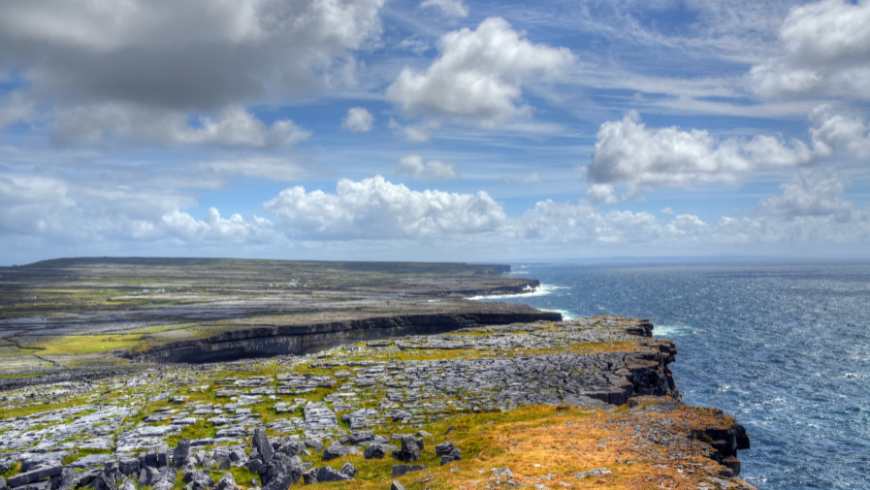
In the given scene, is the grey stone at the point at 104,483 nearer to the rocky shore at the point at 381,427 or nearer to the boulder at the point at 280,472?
the rocky shore at the point at 381,427

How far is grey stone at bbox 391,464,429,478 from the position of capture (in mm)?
28938

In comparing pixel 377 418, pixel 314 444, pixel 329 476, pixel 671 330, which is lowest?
pixel 671 330

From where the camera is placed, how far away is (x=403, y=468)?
95.9ft

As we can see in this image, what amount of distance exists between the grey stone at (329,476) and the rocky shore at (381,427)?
7cm

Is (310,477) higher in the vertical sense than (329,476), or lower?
lower

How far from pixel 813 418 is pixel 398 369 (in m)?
47.1

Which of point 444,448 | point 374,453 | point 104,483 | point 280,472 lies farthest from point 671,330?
point 104,483

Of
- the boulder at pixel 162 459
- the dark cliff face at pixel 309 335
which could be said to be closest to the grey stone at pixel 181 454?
the boulder at pixel 162 459

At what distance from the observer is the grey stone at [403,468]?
94.9ft

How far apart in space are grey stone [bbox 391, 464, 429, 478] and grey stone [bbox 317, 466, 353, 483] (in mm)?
2529

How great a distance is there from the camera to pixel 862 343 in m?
94.3

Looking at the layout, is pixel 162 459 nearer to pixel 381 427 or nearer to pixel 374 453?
pixel 374 453

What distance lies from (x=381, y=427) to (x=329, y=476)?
13.1 m

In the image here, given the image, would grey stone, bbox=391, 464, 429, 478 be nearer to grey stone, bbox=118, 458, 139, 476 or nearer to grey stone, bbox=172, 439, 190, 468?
grey stone, bbox=172, 439, 190, 468
